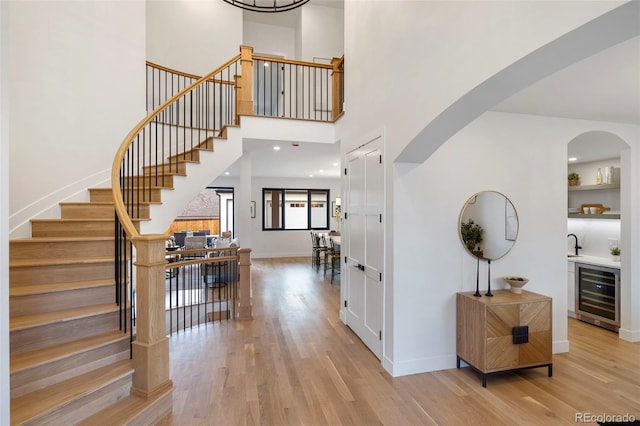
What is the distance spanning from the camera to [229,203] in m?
11.4

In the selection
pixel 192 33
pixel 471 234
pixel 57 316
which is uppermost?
pixel 192 33

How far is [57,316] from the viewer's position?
2.28 meters

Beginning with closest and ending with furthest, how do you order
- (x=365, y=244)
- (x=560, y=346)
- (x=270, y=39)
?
(x=560, y=346)
(x=365, y=244)
(x=270, y=39)

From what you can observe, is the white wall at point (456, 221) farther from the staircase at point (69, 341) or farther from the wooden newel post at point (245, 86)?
the wooden newel post at point (245, 86)

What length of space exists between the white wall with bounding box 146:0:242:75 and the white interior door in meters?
4.66

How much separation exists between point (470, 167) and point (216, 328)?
142 inches

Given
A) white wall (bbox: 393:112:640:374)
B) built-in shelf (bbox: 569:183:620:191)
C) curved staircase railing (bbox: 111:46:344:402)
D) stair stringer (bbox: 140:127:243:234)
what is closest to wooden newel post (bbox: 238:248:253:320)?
curved staircase railing (bbox: 111:46:344:402)

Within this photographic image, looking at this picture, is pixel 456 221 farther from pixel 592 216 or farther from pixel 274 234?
pixel 274 234

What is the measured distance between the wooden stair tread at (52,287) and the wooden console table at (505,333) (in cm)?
320

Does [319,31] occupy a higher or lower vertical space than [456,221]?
higher

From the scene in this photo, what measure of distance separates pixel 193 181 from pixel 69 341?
248 cm

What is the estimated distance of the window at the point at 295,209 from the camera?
10.1 metres

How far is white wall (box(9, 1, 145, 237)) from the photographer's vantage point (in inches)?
137

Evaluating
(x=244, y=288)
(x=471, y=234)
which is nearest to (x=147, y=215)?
(x=244, y=288)
